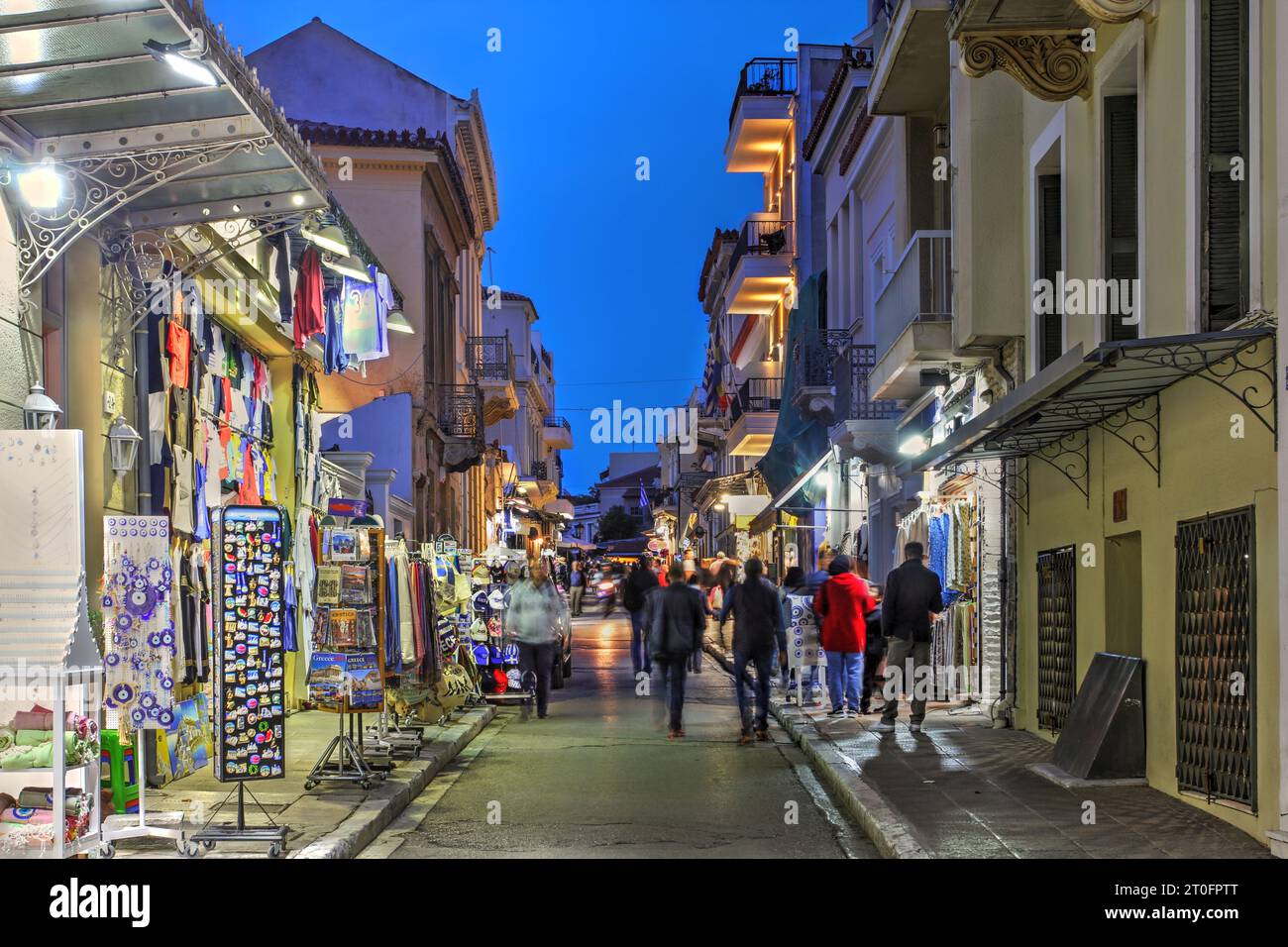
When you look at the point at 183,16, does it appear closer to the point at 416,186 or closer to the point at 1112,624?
the point at 1112,624

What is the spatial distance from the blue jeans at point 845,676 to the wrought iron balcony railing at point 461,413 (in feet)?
65.5

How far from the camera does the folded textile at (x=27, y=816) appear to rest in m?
8.08

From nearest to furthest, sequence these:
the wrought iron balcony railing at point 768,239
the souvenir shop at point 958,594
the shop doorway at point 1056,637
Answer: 1. the shop doorway at point 1056,637
2. the souvenir shop at point 958,594
3. the wrought iron balcony railing at point 768,239

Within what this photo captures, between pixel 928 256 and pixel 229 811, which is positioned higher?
pixel 928 256

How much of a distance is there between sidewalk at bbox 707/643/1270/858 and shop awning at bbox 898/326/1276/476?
2.41 metres

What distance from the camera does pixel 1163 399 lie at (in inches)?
420

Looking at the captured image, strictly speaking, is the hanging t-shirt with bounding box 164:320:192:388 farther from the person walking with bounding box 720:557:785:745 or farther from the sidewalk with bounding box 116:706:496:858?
the person walking with bounding box 720:557:785:745

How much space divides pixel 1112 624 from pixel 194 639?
7669 mm

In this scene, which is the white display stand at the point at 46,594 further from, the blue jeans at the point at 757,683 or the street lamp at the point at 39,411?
the blue jeans at the point at 757,683

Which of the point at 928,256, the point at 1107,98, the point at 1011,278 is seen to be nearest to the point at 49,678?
the point at 1107,98

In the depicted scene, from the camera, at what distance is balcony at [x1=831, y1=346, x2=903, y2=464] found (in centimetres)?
2442

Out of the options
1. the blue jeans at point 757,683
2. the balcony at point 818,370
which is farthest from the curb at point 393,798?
the balcony at point 818,370

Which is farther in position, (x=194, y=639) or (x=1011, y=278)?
(x=1011, y=278)

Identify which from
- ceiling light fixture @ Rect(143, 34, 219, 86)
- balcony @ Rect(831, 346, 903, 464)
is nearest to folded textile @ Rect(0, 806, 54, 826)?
ceiling light fixture @ Rect(143, 34, 219, 86)
